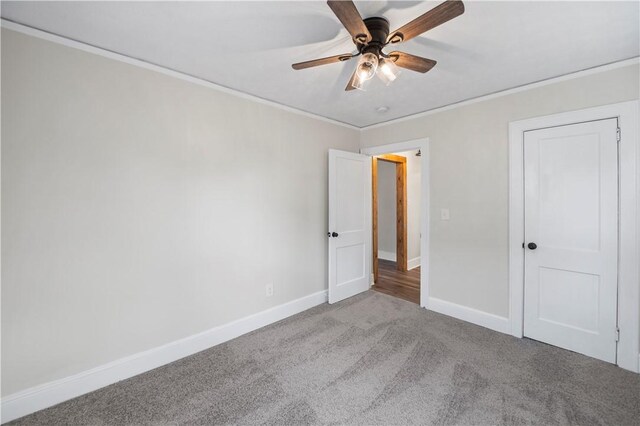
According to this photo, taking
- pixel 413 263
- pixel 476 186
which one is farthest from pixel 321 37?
pixel 413 263

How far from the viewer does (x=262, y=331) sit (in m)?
2.73

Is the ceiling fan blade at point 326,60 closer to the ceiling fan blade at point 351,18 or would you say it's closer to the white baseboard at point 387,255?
the ceiling fan blade at point 351,18

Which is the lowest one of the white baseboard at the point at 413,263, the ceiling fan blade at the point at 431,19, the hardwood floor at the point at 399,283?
the hardwood floor at the point at 399,283

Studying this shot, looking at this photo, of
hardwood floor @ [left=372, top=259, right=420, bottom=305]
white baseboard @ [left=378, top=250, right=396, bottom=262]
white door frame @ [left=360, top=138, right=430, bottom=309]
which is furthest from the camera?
white baseboard @ [left=378, top=250, right=396, bottom=262]

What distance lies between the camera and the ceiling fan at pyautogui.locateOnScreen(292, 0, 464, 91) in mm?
1218

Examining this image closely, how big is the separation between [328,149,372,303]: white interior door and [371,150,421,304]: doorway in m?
0.34

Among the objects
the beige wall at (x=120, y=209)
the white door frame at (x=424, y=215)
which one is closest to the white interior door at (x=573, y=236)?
the white door frame at (x=424, y=215)

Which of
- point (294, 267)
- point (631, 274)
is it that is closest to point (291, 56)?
point (294, 267)

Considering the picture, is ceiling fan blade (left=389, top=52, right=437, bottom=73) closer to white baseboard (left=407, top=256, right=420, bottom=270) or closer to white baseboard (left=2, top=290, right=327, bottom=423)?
white baseboard (left=2, top=290, right=327, bottom=423)

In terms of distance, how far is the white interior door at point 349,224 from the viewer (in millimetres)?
3404

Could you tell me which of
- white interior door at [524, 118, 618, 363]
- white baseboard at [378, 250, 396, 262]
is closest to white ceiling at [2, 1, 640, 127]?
white interior door at [524, 118, 618, 363]

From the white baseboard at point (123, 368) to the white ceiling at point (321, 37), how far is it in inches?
90.6

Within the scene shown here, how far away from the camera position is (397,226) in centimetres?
507

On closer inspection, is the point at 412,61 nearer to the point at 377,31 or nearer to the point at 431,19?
the point at 377,31
